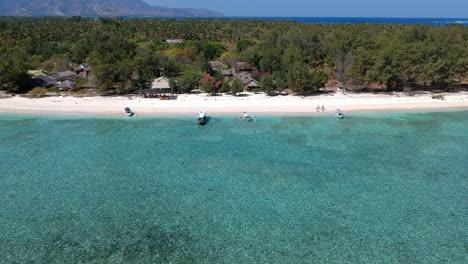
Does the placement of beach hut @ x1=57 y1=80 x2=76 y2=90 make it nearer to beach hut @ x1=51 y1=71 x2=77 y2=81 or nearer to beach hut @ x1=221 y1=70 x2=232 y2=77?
beach hut @ x1=51 y1=71 x2=77 y2=81

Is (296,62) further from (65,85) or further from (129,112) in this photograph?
(65,85)

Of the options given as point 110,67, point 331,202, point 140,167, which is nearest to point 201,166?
point 140,167

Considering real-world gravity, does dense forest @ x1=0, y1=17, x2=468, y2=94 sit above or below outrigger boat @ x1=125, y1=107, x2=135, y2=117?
above

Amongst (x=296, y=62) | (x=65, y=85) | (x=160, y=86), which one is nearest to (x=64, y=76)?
(x=65, y=85)

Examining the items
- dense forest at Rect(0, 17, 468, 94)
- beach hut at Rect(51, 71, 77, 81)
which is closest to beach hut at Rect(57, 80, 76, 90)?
beach hut at Rect(51, 71, 77, 81)

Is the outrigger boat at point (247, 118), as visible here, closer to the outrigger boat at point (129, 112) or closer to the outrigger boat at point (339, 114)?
the outrigger boat at point (339, 114)

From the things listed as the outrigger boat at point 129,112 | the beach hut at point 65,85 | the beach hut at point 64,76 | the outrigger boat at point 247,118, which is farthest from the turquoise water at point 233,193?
the beach hut at point 64,76
